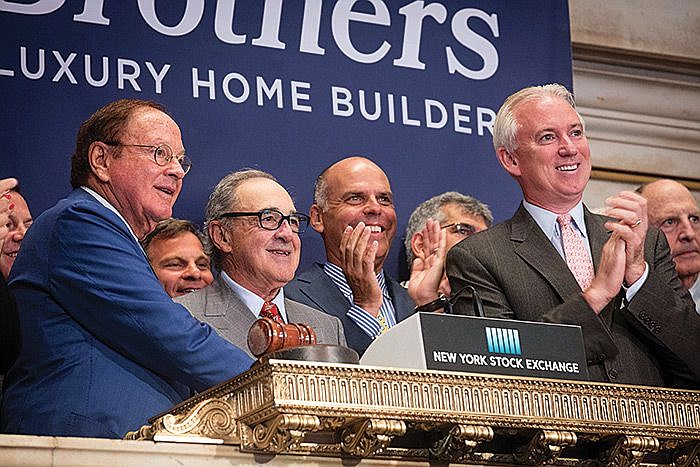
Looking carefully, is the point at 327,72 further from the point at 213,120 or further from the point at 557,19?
the point at 557,19

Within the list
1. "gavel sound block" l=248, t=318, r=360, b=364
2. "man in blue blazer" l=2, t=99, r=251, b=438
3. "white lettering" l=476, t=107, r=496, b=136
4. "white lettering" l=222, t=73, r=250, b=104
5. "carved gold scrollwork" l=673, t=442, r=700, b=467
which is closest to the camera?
"gavel sound block" l=248, t=318, r=360, b=364

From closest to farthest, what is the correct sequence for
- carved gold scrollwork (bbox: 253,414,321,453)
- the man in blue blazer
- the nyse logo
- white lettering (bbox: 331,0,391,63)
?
carved gold scrollwork (bbox: 253,414,321,453) → the nyse logo → the man in blue blazer → white lettering (bbox: 331,0,391,63)

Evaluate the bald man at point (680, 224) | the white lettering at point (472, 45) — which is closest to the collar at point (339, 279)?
the white lettering at point (472, 45)

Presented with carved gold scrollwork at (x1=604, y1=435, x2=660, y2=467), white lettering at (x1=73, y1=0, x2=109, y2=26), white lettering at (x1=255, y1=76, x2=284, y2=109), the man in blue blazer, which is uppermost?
white lettering at (x1=73, y1=0, x2=109, y2=26)

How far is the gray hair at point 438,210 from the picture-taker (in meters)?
4.15

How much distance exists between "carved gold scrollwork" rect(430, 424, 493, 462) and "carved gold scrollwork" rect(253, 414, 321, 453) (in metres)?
0.27

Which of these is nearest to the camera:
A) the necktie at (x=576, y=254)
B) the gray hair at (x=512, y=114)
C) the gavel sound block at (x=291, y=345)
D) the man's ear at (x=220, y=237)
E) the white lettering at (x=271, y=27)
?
the gavel sound block at (x=291, y=345)

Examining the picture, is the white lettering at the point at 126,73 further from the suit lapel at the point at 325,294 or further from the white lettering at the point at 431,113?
the white lettering at the point at 431,113

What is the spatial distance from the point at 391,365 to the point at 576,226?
119cm

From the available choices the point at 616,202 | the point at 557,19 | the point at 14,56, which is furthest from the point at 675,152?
the point at 14,56

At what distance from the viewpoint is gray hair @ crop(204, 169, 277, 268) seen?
3.80 meters

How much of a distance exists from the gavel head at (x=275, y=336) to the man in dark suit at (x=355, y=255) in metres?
1.29

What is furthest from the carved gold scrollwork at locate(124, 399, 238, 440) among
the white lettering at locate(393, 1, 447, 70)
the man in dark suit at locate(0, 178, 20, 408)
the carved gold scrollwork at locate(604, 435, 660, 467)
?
the white lettering at locate(393, 1, 447, 70)

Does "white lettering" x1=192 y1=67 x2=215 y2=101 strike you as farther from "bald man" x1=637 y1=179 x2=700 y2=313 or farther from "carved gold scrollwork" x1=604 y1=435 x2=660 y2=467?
"carved gold scrollwork" x1=604 y1=435 x2=660 y2=467
